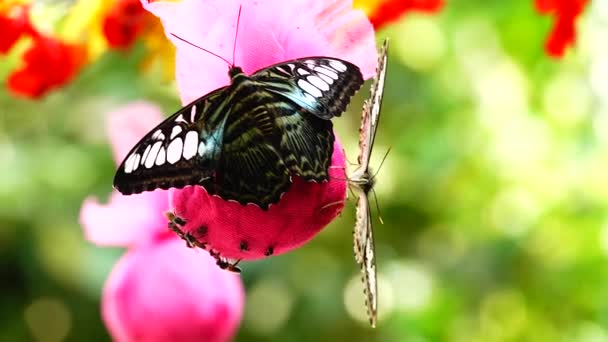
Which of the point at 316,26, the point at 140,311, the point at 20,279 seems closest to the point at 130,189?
the point at 316,26

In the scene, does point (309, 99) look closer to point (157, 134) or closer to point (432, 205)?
point (157, 134)

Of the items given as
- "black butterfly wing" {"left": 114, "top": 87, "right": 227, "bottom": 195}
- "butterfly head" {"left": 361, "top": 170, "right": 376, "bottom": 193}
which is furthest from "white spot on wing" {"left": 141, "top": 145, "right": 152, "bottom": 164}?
"butterfly head" {"left": 361, "top": 170, "right": 376, "bottom": 193}

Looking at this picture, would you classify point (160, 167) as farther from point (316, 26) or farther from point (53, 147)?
point (53, 147)

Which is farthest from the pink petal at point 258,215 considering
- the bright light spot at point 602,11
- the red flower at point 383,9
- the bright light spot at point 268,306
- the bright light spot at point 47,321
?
the bright light spot at point 47,321

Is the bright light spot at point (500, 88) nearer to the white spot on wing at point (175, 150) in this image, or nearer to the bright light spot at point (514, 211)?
the bright light spot at point (514, 211)

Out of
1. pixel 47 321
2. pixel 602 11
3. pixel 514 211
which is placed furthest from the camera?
pixel 47 321

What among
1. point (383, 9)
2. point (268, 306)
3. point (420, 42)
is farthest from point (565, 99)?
point (383, 9)

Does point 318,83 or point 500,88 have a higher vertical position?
point 500,88
